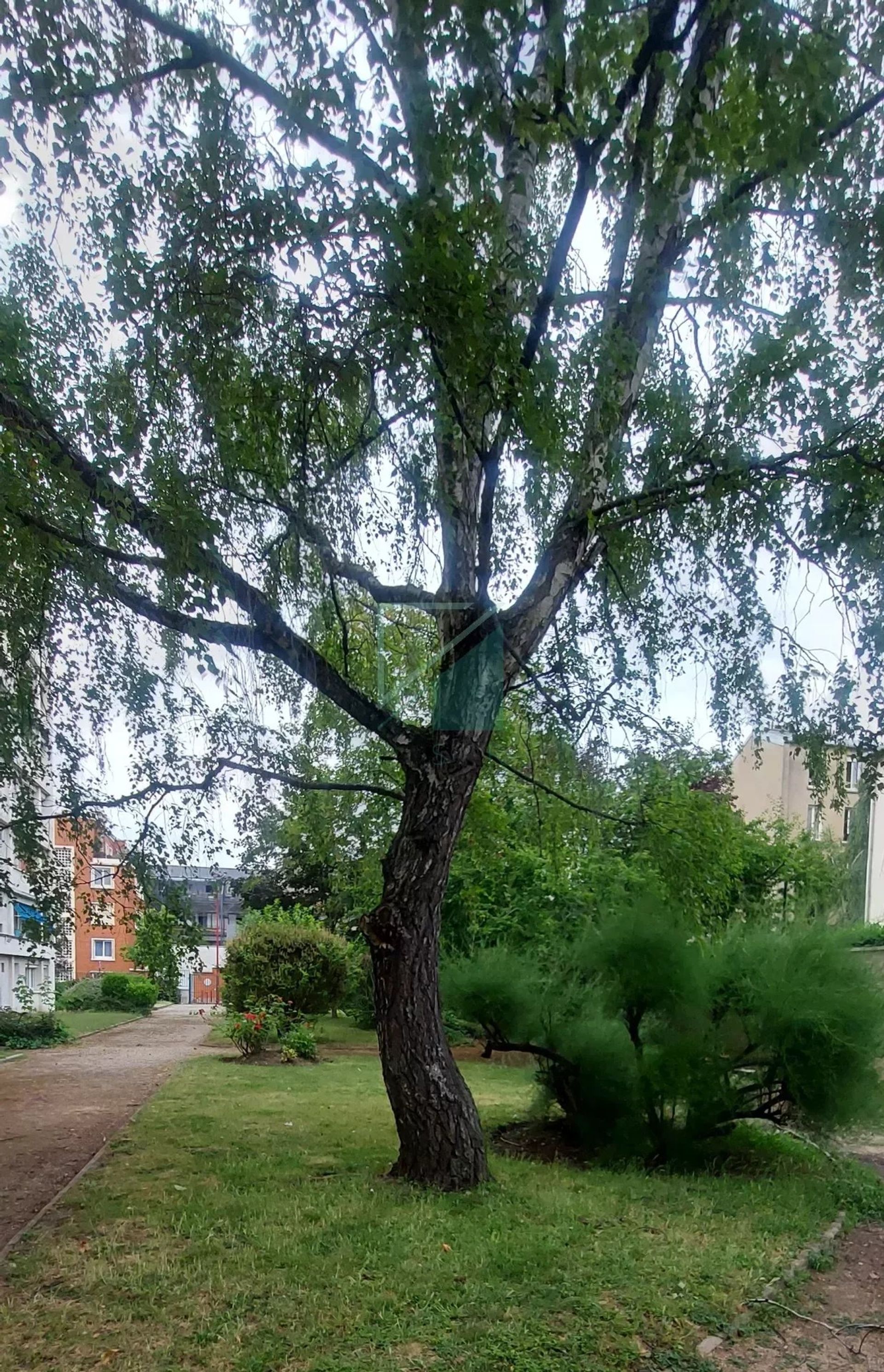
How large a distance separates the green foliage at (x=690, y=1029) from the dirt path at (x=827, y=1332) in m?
1.76

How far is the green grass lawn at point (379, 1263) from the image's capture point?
3859mm

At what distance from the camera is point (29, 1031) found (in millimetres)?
17031

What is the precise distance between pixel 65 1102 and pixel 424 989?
255 inches

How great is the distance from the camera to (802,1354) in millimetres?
4164

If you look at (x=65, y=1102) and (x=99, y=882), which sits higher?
(x=99, y=882)

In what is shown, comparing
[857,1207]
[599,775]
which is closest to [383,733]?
[599,775]

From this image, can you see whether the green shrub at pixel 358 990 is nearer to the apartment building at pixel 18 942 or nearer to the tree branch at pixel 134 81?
the apartment building at pixel 18 942

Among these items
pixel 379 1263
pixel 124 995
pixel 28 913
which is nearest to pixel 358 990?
pixel 124 995

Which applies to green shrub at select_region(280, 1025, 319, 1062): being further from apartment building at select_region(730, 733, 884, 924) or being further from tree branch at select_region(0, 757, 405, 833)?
tree branch at select_region(0, 757, 405, 833)

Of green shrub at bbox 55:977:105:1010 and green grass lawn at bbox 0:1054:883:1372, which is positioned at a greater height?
green grass lawn at bbox 0:1054:883:1372

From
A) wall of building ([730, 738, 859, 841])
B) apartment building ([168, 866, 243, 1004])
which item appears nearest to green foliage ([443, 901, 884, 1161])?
wall of building ([730, 738, 859, 841])

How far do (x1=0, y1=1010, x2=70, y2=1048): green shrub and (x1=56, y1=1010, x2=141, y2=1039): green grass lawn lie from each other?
45.4 inches

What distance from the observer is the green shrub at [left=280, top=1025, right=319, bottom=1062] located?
47.1 ft

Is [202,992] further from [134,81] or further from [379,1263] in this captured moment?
[134,81]
